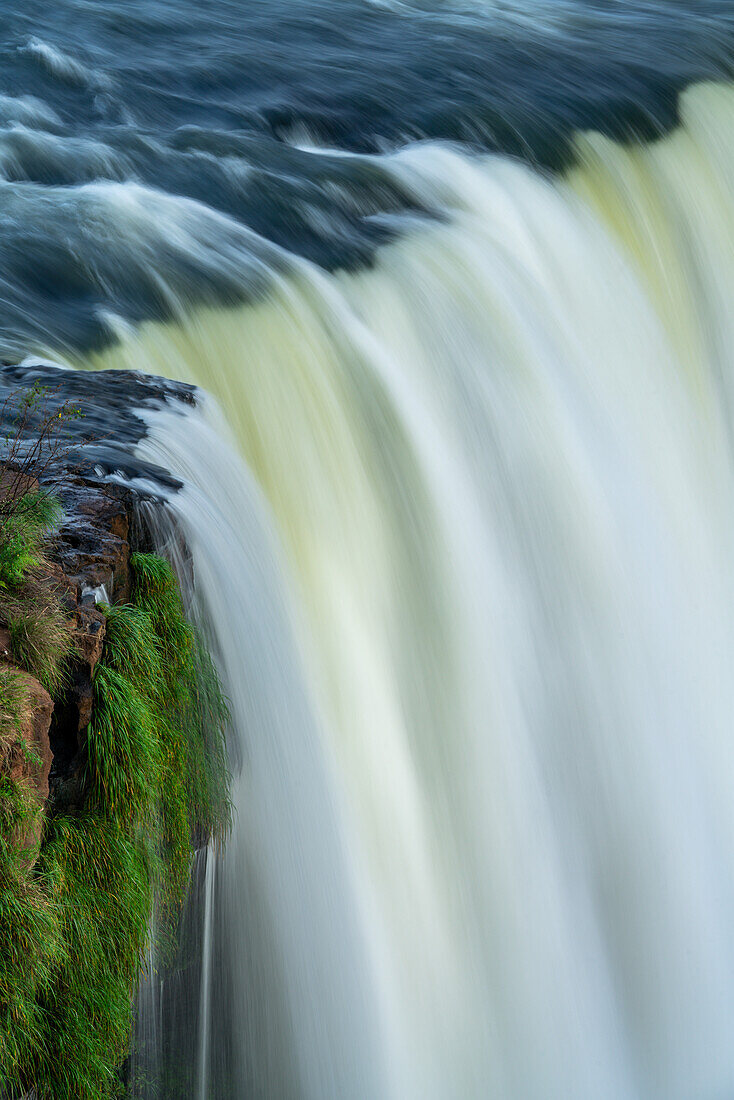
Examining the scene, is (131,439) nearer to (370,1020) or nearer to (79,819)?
(79,819)

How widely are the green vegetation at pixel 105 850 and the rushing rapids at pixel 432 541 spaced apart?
18.4 inches

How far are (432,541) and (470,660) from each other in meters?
0.66

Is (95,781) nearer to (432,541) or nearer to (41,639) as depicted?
(41,639)

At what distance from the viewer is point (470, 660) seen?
6266 millimetres

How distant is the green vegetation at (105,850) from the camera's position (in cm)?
316

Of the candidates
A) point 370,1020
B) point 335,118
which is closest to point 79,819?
point 370,1020

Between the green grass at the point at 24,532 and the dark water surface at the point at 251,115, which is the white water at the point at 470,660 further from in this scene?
the green grass at the point at 24,532

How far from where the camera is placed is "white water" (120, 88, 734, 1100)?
16.2 feet

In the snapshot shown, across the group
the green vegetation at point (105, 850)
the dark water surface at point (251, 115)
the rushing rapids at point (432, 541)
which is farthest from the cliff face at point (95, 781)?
the dark water surface at point (251, 115)

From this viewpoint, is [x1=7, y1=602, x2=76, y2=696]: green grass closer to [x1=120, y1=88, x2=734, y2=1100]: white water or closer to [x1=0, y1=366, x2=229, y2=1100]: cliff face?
[x1=0, y1=366, x2=229, y2=1100]: cliff face

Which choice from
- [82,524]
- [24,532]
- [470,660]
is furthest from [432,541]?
[24,532]

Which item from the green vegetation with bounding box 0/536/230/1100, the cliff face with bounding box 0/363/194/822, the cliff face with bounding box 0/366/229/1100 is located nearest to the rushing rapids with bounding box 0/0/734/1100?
the cliff face with bounding box 0/363/194/822

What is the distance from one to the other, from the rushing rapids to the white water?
2cm

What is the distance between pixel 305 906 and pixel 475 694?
1697mm
